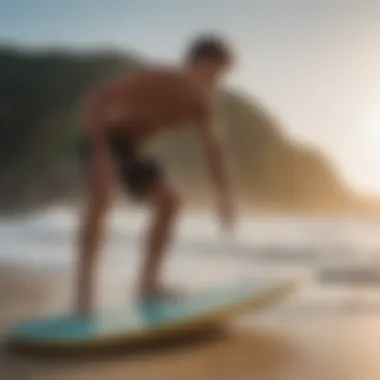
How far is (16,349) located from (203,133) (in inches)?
15.2

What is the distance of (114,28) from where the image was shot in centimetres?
120

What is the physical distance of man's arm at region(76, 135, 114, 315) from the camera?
3.76 ft

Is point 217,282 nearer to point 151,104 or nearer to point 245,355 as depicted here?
point 245,355

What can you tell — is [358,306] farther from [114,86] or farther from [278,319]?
[114,86]

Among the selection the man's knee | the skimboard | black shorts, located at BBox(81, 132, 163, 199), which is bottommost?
the skimboard

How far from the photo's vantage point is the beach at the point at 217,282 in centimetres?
109

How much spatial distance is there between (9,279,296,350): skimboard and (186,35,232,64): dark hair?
316mm

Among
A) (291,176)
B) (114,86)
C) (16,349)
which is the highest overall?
(114,86)

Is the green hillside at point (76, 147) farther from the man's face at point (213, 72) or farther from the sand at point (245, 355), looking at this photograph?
the sand at point (245, 355)

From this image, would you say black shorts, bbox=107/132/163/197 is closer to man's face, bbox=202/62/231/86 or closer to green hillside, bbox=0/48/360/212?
green hillside, bbox=0/48/360/212

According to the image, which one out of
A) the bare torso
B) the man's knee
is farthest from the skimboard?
the bare torso

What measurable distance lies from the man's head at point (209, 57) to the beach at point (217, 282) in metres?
0.21

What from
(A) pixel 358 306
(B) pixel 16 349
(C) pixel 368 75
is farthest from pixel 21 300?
(C) pixel 368 75

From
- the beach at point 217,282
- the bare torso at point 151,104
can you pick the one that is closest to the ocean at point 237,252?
the beach at point 217,282
